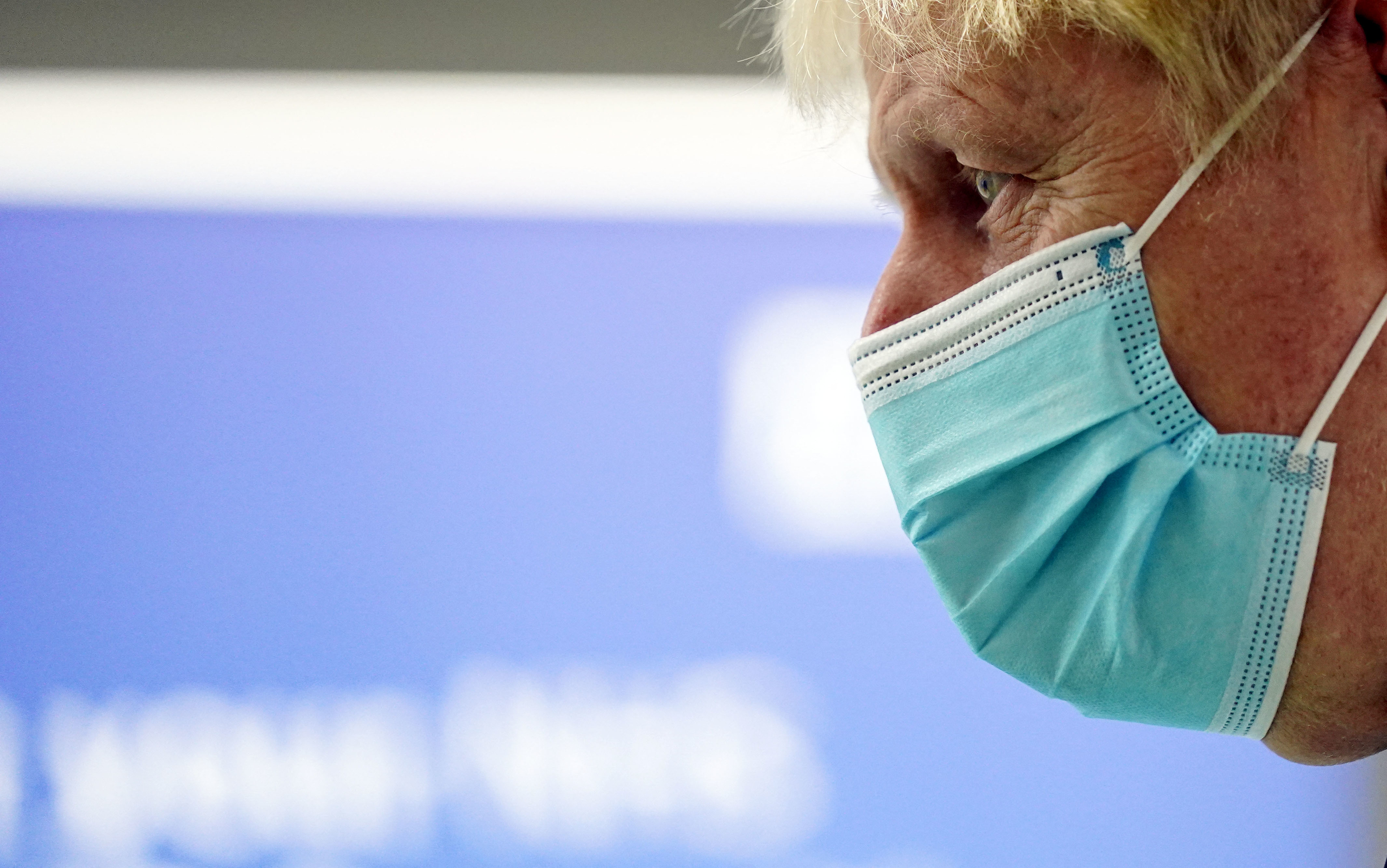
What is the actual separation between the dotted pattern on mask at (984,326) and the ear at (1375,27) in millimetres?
180

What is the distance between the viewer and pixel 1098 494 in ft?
2.23

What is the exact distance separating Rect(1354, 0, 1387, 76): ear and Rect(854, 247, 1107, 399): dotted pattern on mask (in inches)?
7.1

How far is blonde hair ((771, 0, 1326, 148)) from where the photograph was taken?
1.94ft

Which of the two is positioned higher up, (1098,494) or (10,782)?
(1098,494)

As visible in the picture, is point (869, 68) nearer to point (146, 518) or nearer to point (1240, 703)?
point (1240, 703)

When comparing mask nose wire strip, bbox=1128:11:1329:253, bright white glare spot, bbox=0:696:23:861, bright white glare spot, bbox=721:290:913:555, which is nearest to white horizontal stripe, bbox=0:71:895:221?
bright white glare spot, bbox=721:290:913:555

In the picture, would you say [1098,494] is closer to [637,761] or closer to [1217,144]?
[1217,144]

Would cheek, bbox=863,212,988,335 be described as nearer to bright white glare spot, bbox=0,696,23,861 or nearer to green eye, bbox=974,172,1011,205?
green eye, bbox=974,172,1011,205

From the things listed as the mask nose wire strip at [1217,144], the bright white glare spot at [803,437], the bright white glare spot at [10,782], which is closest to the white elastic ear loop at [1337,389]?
the mask nose wire strip at [1217,144]

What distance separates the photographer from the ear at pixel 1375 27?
590 millimetres

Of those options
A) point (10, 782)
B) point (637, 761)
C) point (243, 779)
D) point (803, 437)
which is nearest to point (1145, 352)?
point (803, 437)

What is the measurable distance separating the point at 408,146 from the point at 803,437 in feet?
2.84

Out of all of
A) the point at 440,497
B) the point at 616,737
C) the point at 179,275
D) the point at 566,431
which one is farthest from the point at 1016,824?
the point at 179,275

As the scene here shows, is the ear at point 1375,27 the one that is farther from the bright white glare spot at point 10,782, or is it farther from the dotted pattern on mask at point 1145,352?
the bright white glare spot at point 10,782
